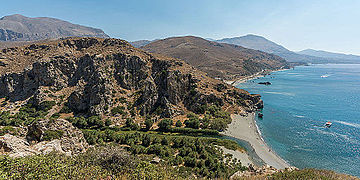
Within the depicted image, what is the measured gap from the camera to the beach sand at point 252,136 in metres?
49.2

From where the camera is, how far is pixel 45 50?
304ft

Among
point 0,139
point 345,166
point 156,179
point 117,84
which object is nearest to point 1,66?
point 117,84

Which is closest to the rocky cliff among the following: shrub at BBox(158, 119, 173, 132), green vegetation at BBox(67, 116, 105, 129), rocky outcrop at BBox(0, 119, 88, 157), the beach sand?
green vegetation at BBox(67, 116, 105, 129)

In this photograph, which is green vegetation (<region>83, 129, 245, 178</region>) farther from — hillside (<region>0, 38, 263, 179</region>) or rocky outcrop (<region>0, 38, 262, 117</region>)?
rocky outcrop (<region>0, 38, 262, 117</region>)

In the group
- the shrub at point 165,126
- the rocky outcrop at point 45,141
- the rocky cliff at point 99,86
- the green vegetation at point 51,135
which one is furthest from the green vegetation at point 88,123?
the green vegetation at point 51,135

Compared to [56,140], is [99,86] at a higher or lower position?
higher

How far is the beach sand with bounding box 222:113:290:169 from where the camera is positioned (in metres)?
49.2

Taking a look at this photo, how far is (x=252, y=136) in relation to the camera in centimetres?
6431

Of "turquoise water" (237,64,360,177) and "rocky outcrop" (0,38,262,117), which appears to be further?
"rocky outcrop" (0,38,262,117)

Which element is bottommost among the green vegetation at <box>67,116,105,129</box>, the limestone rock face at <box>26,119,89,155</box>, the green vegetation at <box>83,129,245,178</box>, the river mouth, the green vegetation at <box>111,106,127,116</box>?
the river mouth

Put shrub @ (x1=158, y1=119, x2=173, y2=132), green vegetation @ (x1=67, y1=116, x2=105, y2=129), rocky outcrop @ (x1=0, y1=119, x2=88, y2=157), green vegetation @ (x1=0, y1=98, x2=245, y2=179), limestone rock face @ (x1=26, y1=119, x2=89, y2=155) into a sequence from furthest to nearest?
shrub @ (x1=158, y1=119, x2=173, y2=132)
green vegetation @ (x1=67, y1=116, x2=105, y2=129)
limestone rock face @ (x1=26, y1=119, x2=89, y2=155)
rocky outcrop @ (x1=0, y1=119, x2=88, y2=157)
green vegetation @ (x1=0, y1=98, x2=245, y2=179)

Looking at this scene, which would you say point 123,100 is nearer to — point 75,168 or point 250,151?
point 250,151

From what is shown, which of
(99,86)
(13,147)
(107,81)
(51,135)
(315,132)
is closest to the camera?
(13,147)

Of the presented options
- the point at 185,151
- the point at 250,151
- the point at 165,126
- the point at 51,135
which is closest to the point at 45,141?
the point at 51,135
